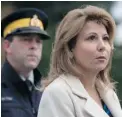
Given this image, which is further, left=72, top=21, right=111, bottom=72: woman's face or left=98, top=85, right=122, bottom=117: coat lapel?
left=98, top=85, right=122, bottom=117: coat lapel

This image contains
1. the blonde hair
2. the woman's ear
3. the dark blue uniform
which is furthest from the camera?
the woman's ear

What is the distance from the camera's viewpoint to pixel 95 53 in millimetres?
2230

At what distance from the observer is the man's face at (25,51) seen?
10.2 feet

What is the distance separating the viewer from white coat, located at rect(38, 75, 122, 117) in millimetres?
2145

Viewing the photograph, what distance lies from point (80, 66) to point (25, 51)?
0.90 m

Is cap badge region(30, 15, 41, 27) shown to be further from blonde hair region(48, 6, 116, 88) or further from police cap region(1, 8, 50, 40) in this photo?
blonde hair region(48, 6, 116, 88)

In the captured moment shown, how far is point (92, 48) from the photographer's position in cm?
A: 223

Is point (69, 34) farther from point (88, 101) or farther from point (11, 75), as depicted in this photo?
point (11, 75)

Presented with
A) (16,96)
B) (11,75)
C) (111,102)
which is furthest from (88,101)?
(11,75)

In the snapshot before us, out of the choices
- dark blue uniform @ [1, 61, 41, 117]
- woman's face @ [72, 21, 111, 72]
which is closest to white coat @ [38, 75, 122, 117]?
woman's face @ [72, 21, 111, 72]

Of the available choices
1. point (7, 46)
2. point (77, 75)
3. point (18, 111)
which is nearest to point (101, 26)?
point (77, 75)

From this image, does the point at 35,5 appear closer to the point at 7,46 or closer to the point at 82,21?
the point at 7,46

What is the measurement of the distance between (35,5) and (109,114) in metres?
2.28

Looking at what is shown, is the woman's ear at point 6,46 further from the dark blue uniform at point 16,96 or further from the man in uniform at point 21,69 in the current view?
the dark blue uniform at point 16,96
